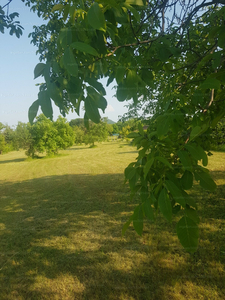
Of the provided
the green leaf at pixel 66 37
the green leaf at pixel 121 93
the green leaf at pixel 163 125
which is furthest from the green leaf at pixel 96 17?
the green leaf at pixel 163 125

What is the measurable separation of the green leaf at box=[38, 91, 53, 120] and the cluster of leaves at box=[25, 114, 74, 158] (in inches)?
261

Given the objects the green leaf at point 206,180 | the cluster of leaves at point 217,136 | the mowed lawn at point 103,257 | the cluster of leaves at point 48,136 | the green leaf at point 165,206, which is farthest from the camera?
the cluster of leaves at point 48,136

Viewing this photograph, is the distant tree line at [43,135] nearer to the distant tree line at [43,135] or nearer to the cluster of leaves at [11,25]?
the distant tree line at [43,135]

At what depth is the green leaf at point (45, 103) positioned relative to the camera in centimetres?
56

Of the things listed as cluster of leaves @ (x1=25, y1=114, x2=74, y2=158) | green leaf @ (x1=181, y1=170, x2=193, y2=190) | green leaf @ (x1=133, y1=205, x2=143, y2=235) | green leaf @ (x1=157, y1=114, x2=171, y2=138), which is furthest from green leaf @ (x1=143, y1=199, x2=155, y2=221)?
cluster of leaves @ (x1=25, y1=114, x2=74, y2=158)

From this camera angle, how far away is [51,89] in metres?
0.57

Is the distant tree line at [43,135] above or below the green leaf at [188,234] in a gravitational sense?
above

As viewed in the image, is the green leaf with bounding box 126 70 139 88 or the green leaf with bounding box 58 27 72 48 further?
the green leaf with bounding box 126 70 139 88

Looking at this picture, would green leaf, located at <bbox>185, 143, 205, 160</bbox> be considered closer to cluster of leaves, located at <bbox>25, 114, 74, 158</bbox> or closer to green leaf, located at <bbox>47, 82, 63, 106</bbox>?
green leaf, located at <bbox>47, 82, 63, 106</bbox>

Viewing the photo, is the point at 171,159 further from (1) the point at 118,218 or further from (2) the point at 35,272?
(1) the point at 118,218

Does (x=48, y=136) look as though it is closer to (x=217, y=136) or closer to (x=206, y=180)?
(x=217, y=136)

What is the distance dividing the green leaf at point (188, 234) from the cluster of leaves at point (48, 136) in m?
6.83

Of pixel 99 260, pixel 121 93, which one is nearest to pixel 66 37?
pixel 121 93

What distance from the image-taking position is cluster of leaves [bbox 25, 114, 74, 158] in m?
7.79
